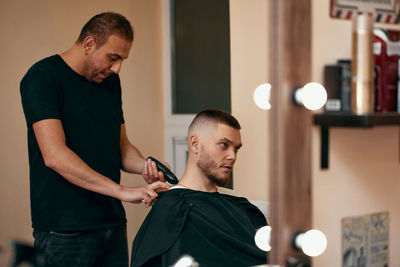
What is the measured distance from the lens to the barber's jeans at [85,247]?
6.24ft

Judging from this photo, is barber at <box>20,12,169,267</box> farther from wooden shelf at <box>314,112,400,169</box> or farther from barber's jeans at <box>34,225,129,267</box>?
wooden shelf at <box>314,112,400,169</box>

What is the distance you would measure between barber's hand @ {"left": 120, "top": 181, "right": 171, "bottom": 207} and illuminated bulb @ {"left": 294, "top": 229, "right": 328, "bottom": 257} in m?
0.74

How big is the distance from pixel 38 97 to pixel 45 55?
0.39 meters

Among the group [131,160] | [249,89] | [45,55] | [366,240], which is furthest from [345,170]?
[45,55]

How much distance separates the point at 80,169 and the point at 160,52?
1.24 meters

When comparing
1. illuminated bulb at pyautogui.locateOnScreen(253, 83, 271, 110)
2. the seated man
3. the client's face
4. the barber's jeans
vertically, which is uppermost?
illuminated bulb at pyautogui.locateOnScreen(253, 83, 271, 110)

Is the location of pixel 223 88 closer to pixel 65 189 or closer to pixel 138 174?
pixel 138 174

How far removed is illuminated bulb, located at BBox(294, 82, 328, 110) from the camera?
1.25m

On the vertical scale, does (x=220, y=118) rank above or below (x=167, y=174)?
above

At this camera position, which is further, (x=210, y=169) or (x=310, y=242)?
(x=210, y=169)

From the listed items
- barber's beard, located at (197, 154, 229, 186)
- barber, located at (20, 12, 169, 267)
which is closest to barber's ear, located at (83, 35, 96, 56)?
barber, located at (20, 12, 169, 267)

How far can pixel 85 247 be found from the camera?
200cm

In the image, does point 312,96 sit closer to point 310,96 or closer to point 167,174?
point 310,96

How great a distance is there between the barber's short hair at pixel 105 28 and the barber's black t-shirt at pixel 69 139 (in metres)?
0.17
